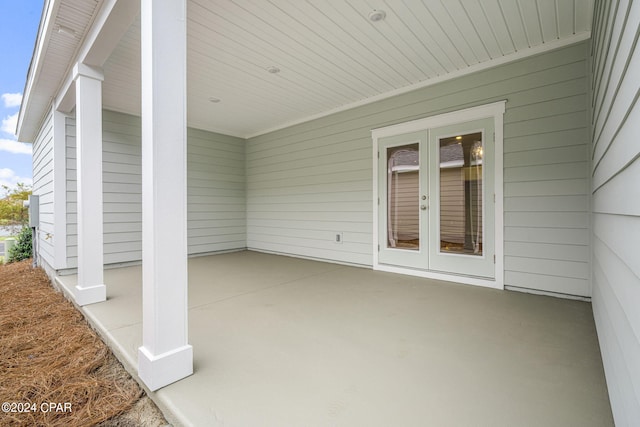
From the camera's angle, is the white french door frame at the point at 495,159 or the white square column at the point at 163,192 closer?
the white square column at the point at 163,192

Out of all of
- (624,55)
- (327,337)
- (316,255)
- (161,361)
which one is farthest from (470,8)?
(316,255)

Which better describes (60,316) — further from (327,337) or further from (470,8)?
(470,8)

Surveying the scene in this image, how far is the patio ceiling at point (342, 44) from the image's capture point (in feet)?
7.91

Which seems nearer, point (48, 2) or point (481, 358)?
point (481, 358)

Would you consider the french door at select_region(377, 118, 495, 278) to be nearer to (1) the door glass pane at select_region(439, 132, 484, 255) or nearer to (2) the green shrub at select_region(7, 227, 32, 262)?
(1) the door glass pane at select_region(439, 132, 484, 255)

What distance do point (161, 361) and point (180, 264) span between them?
18.9 inches

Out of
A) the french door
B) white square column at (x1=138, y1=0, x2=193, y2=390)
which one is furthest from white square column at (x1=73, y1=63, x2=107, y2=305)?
the french door

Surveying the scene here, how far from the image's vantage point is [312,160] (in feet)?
16.7

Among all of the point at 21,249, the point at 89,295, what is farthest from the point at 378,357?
the point at 21,249

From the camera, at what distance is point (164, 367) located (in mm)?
1475

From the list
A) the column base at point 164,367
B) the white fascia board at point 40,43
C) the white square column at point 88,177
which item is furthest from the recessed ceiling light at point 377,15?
the column base at point 164,367

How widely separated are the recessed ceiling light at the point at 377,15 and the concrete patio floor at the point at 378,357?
2.53 m

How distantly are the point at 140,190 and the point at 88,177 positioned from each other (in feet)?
7.39

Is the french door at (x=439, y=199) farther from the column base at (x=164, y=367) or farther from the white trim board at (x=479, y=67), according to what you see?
the column base at (x=164, y=367)
